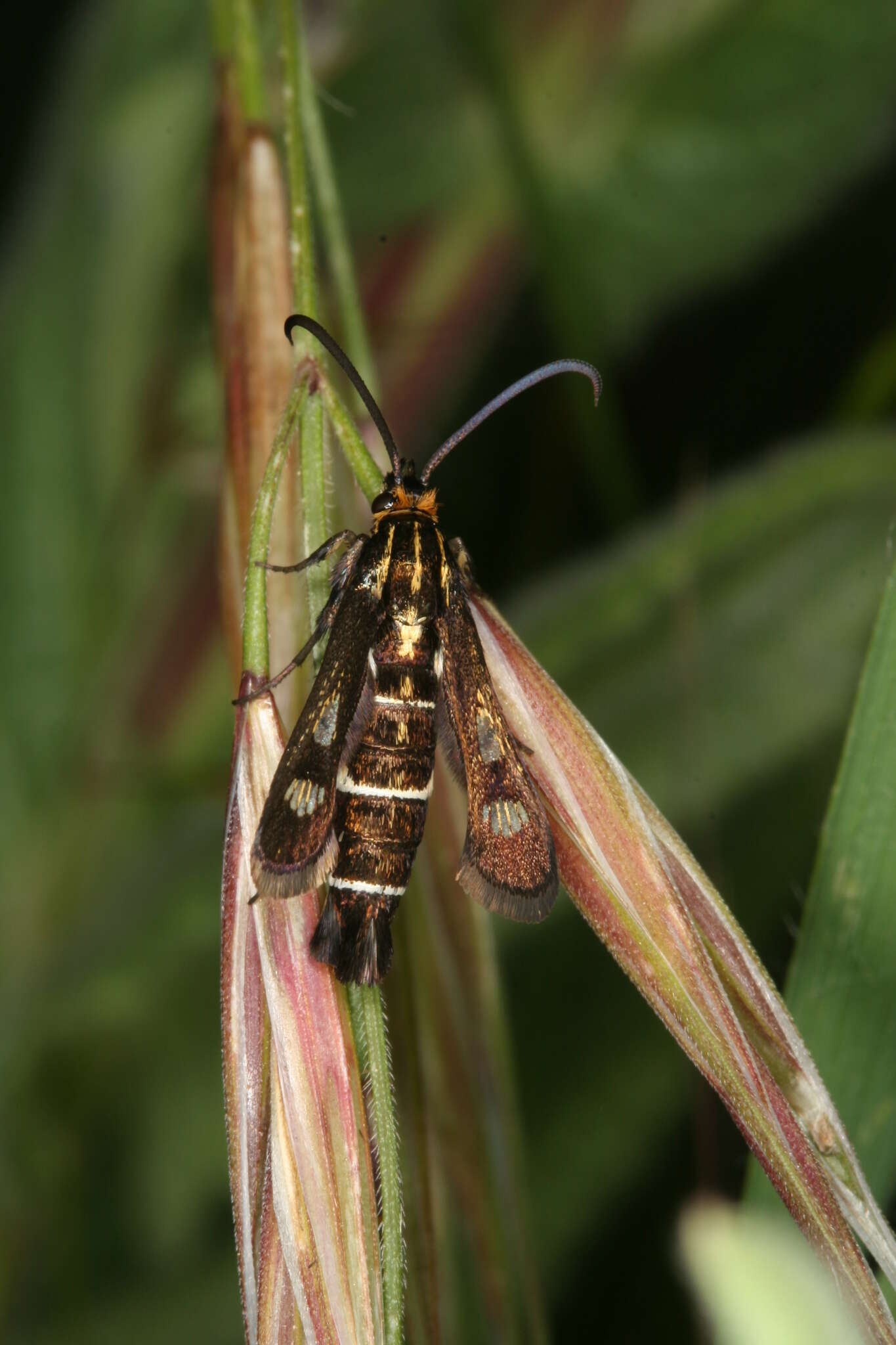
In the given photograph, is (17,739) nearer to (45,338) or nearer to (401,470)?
(45,338)

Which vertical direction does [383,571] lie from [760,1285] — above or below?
above

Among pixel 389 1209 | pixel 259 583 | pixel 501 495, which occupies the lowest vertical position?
pixel 389 1209

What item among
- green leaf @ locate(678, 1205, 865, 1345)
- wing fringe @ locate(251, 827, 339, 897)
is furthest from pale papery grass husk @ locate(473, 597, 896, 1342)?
green leaf @ locate(678, 1205, 865, 1345)

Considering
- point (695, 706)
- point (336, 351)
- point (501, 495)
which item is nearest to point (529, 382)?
point (336, 351)

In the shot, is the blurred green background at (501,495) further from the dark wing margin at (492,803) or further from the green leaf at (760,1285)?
the green leaf at (760,1285)

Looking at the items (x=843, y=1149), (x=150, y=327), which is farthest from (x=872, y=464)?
(x=150, y=327)

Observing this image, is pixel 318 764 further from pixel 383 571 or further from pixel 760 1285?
pixel 760 1285
